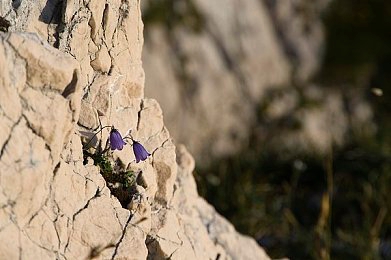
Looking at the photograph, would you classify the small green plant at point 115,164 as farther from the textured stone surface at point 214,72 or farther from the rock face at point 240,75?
the textured stone surface at point 214,72

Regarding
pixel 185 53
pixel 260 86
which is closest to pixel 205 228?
pixel 185 53

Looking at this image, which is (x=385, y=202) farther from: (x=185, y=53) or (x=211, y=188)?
(x=185, y=53)

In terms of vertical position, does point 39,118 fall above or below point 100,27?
below

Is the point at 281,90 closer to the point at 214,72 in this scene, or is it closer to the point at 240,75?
the point at 240,75

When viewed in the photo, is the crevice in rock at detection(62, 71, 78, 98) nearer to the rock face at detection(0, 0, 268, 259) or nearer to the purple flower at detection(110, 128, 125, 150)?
the rock face at detection(0, 0, 268, 259)

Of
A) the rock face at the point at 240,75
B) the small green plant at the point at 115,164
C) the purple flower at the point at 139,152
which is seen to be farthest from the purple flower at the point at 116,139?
the rock face at the point at 240,75

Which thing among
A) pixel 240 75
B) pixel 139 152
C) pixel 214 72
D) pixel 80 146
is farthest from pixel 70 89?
pixel 240 75
